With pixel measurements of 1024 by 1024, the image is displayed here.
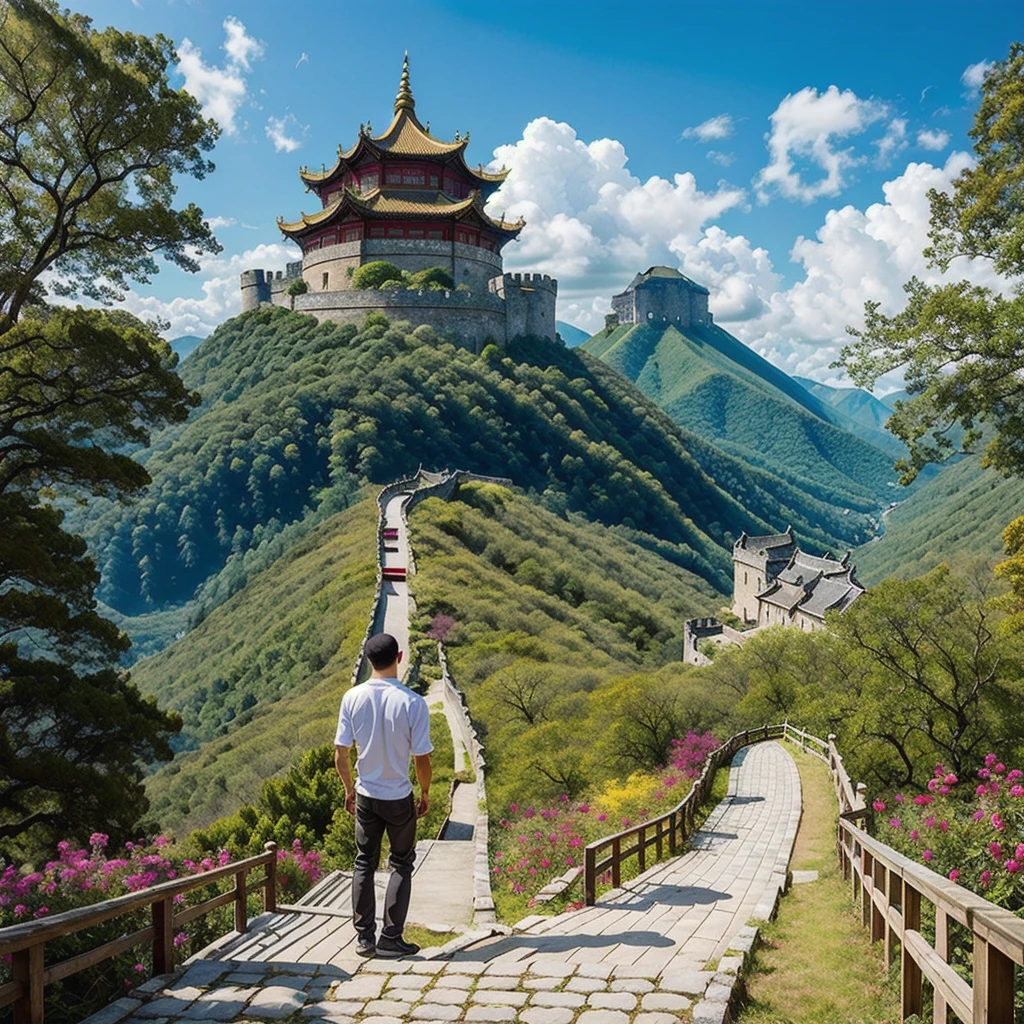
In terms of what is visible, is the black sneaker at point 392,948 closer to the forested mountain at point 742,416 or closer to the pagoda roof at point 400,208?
the pagoda roof at point 400,208

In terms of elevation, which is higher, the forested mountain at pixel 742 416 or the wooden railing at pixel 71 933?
the forested mountain at pixel 742 416

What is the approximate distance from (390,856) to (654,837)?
572 centimetres

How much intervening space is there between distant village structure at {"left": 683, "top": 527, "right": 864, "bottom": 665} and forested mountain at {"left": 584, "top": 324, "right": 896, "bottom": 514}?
301ft

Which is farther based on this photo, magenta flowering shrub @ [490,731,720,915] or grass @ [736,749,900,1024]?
magenta flowering shrub @ [490,731,720,915]

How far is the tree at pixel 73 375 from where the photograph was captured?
11719 millimetres

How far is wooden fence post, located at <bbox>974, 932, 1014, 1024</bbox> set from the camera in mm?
3340

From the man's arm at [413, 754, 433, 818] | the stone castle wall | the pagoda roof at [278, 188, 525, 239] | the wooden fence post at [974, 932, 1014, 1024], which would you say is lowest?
the wooden fence post at [974, 932, 1014, 1024]

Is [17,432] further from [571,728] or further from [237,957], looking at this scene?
[571,728]

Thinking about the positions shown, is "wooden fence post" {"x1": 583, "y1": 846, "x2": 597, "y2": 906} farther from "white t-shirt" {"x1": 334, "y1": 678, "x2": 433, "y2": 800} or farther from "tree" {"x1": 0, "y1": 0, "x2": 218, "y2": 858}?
"tree" {"x1": 0, "y1": 0, "x2": 218, "y2": 858}

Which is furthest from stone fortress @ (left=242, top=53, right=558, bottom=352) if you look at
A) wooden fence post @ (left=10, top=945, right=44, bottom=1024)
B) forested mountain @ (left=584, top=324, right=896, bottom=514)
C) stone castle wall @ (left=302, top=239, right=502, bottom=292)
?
forested mountain @ (left=584, top=324, right=896, bottom=514)

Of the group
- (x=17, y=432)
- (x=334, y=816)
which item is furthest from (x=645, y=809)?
(x=17, y=432)

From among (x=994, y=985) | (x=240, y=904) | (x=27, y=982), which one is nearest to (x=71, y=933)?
(x=27, y=982)

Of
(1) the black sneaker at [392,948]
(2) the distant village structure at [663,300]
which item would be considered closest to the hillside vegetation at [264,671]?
(1) the black sneaker at [392,948]

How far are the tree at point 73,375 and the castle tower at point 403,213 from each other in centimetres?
5895
